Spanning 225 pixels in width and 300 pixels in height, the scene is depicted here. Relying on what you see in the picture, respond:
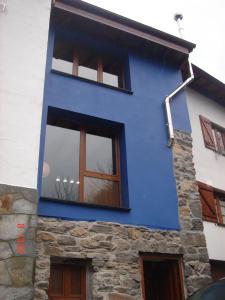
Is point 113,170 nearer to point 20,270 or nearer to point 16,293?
point 20,270

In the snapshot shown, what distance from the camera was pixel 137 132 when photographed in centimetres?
746

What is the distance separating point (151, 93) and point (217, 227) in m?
3.46

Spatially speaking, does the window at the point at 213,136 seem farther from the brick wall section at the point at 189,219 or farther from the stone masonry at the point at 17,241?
the stone masonry at the point at 17,241

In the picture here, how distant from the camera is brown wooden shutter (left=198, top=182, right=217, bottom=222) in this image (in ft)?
27.3

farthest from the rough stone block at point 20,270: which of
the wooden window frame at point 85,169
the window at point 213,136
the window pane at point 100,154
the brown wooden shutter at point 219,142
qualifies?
the brown wooden shutter at point 219,142

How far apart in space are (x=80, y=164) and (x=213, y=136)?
16.0 feet

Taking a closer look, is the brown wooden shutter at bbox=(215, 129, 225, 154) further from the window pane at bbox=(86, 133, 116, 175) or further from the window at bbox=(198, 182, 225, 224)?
the window pane at bbox=(86, 133, 116, 175)

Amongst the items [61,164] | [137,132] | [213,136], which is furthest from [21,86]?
[213,136]

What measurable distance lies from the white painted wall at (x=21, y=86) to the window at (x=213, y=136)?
16.7ft

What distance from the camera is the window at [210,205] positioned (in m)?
8.35

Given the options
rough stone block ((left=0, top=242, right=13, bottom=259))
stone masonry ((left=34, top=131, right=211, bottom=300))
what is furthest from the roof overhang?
rough stone block ((left=0, top=242, right=13, bottom=259))

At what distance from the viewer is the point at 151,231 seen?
21.5 ft

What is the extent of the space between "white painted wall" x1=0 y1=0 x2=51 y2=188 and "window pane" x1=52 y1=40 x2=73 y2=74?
1.26 metres

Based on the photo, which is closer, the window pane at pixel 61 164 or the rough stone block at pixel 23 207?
the rough stone block at pixel 23 207
